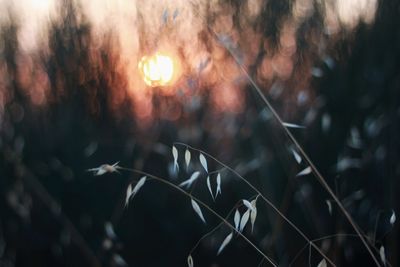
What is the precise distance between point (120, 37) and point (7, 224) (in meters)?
0.69

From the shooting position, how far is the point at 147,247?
1609 millimetres

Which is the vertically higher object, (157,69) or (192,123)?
(157,69)

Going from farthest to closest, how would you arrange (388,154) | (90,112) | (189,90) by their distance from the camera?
(90,112) → (189,90) → (388,154)

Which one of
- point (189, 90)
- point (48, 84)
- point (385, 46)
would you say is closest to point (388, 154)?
point (385, 46)

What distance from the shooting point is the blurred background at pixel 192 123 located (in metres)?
1.46

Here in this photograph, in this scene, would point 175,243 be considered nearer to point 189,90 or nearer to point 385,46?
point 189,90

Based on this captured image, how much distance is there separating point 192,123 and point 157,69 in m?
0.19

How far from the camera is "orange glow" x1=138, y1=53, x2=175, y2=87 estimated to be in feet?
5.09

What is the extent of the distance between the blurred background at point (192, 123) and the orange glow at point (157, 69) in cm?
1

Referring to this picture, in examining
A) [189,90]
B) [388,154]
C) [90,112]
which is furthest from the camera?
[90,112]

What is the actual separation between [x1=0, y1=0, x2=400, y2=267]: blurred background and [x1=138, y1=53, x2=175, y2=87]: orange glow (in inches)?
0.6

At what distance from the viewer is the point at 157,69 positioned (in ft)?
5.19

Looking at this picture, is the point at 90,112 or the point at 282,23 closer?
the point at 282,23

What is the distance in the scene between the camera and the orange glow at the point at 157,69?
1.55m
